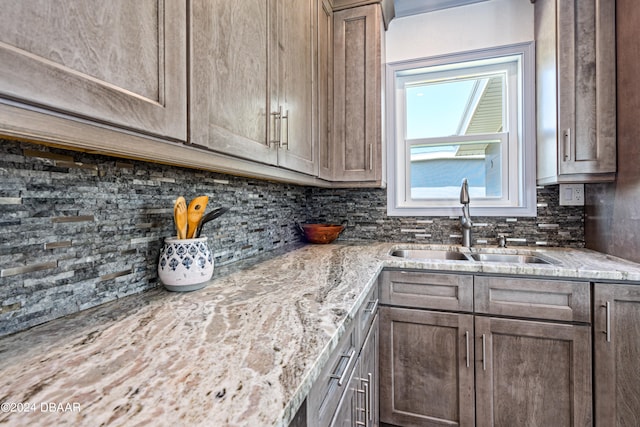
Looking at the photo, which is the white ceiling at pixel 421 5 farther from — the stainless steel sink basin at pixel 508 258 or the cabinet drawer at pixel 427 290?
the cabinet drawer at pixel 427 290

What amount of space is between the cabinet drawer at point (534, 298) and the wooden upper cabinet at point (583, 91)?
623mm

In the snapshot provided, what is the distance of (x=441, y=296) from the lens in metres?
1.50

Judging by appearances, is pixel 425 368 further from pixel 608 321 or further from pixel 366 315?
pixel 608 321

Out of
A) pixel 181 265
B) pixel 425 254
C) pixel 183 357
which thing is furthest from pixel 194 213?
pixel 425 254

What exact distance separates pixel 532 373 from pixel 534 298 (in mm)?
339

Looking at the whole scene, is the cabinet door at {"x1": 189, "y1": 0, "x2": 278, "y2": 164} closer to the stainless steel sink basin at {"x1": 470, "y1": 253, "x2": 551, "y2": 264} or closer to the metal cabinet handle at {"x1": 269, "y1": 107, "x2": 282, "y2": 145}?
the metal cabinet handle at {"x1": 269, "y1": 107, "x2": 282, "y2": 145}

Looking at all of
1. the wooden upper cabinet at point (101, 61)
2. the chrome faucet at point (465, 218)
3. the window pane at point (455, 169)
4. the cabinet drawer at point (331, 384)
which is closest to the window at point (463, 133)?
the window pane at point (455, 169)

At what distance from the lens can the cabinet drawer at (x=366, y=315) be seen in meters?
1.08

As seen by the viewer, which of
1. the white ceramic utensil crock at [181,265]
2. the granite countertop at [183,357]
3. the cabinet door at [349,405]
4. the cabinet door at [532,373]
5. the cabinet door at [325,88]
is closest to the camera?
the granite countertop at [183,357]

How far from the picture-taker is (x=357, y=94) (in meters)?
1.99

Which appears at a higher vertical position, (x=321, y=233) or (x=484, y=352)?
(x=321, y=233)

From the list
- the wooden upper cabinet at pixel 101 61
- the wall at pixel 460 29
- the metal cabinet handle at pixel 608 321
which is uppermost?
the wall at pixel 460 29

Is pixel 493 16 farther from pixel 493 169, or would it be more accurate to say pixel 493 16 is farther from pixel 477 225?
pixel 477 225

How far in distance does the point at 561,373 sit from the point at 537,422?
10.0 inches
